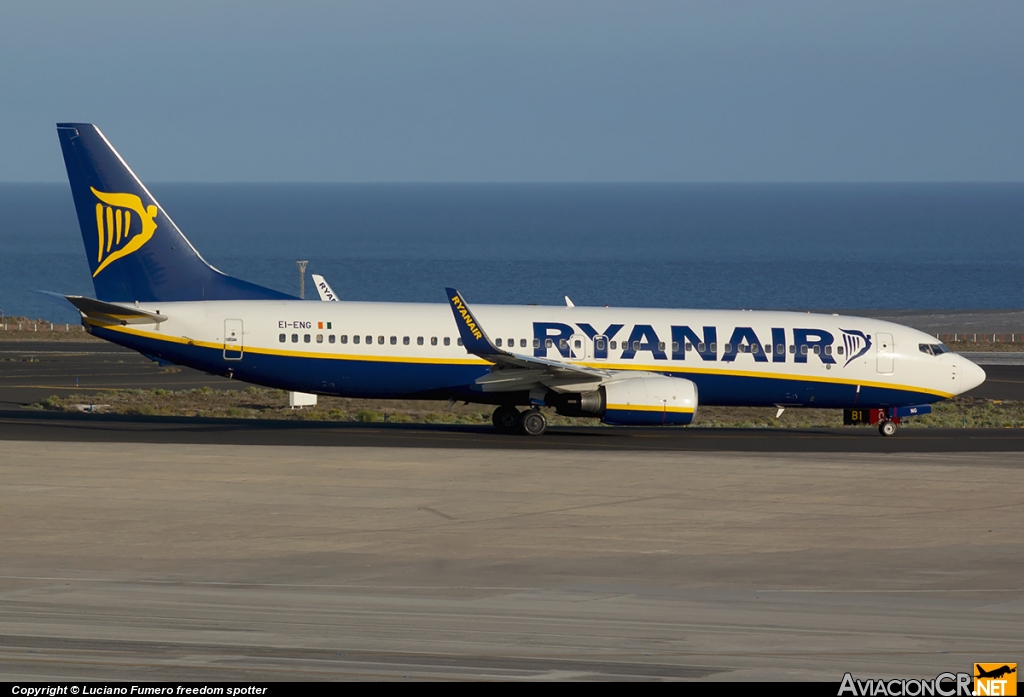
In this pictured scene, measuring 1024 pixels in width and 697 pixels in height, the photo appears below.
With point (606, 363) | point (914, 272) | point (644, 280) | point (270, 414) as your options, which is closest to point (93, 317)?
point (270, 414)

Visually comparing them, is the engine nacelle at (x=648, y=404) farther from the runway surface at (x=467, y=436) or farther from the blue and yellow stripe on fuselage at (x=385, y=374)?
the runway surface at (x=467, y=436)

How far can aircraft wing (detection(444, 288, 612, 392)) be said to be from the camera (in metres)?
35.0

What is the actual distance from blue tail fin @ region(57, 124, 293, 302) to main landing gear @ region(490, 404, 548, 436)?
7.05 metres


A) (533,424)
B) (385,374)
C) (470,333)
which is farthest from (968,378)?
(385,374)

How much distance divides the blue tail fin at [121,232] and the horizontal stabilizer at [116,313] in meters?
1.15

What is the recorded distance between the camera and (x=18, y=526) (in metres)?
23.2

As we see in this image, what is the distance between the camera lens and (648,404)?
35219 millimetres

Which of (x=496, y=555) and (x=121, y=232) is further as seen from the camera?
(x=121, y=232)

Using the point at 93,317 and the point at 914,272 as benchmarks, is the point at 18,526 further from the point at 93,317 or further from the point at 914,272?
the point at 914,272

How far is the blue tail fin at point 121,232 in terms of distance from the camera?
1432 inches

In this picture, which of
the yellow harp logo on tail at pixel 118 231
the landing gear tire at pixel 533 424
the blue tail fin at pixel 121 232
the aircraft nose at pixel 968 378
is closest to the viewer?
the blue tail fin at pixel 121 232

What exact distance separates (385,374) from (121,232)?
8111 millimetres

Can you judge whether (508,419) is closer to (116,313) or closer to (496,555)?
(116,313)

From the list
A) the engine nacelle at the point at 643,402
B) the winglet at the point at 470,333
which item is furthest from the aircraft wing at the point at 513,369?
the engine nacelle at the point at 643,402
